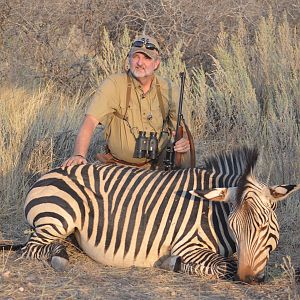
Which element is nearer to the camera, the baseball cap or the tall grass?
the baseball cap

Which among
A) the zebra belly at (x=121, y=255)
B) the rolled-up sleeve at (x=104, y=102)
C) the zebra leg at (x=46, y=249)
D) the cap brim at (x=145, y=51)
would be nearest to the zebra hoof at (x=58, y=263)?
the zebra leg at (x=46, y=249)

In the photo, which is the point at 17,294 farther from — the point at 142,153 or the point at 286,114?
the point at 286,114

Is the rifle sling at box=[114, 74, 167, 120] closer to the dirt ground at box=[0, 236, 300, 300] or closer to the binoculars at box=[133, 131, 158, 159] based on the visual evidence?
the binoculars at box=[133, 131, 158, 159]

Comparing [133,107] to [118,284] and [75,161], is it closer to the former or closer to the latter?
[75,161]

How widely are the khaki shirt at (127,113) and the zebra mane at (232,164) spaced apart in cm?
116

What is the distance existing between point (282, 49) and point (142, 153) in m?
3.48

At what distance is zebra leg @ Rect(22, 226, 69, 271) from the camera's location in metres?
5.41

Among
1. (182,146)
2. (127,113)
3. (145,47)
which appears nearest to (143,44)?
(145,47)

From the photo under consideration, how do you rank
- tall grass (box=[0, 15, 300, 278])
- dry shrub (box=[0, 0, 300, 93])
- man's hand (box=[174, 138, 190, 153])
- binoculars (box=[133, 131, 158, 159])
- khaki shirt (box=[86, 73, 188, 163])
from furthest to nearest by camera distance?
dry shrub (box=[0, 0, 300, 93]) < tall grass (box=[0, 15, 300, 278]) < khaki shirt (box=[86, 73, 188, 163]) < binoculars (box=[133, 131, 158, 159]) < man's hand (box=[174, 138, 190, 153])

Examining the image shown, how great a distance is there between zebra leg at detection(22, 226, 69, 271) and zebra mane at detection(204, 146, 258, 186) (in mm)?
1306

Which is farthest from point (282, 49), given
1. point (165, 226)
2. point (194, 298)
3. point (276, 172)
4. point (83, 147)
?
point (194, 298)

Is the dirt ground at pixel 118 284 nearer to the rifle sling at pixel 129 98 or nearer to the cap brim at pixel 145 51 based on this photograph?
the rifle sling at pixel 129 98

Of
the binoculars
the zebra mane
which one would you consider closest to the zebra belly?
the zebra mane

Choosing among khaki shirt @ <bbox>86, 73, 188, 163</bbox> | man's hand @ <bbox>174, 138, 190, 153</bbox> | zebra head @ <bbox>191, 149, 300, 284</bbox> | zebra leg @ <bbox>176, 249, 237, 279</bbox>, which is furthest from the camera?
khaki shirt @ <bbox>86, 73, 188, 163</bbox>
